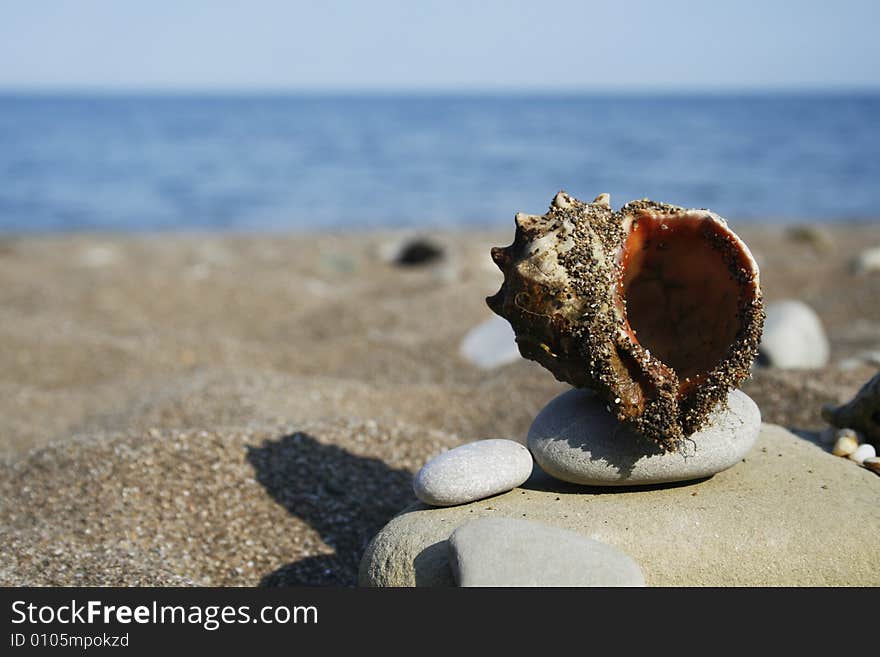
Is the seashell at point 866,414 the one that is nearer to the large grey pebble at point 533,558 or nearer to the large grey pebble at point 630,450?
the large grey pebble at point 630,450

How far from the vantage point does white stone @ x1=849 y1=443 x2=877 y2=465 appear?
11.2 feet

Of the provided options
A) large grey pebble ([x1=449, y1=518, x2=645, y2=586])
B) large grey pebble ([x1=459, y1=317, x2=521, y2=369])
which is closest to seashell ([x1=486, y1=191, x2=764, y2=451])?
large grey pebble ([x1=449, y1=518, x2=645, y2=586])

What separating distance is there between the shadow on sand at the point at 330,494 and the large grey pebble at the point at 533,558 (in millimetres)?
920

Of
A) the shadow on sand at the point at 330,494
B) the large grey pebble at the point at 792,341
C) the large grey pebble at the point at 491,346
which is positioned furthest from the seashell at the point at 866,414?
the large grey pebble at the point at 491,346

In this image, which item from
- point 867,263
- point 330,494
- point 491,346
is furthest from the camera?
point 867,263

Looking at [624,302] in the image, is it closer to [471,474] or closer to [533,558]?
[471,474]

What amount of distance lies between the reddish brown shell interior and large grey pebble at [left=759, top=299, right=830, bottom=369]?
3.10 meters

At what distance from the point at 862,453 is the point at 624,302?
4.50ft

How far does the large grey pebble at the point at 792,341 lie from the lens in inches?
240

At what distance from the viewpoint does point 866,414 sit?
3.59 m

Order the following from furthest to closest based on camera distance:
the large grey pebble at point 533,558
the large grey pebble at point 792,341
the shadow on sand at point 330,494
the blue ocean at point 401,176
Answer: the blue ocean at point 401,176 → the large grey pebble at point 792,341 → the shadow on sand at point 330,494 → the large grey pebble at point 533,558

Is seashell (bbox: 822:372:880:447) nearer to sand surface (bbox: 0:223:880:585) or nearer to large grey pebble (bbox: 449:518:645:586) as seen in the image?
sand surface (bbox: 0:223:880:585)

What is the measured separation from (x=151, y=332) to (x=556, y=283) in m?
5.51

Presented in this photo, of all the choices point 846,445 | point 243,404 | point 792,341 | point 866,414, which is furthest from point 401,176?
point 846,445
